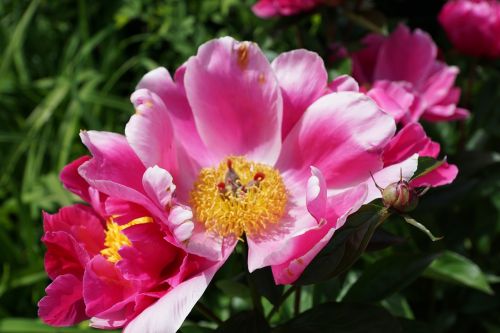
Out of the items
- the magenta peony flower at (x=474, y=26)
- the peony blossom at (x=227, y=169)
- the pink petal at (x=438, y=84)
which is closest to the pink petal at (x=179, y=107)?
the peony blossom at (x=227, y=169)

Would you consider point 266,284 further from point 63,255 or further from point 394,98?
point 394,98

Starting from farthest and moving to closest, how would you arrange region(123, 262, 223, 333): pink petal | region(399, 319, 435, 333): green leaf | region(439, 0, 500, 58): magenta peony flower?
region(439, 0, 500, 58): magenta peony flower
region(399, 319, 435, 333): green leaf
region(123, 262, 223, 333): pink petal

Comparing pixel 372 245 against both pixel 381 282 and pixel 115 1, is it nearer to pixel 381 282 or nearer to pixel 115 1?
pixel 381 282

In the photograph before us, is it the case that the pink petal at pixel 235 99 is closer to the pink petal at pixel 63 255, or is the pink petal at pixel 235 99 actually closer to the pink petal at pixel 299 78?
the pink petal at pixel 299 78

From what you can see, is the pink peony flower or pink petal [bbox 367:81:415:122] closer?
the pink peony flower

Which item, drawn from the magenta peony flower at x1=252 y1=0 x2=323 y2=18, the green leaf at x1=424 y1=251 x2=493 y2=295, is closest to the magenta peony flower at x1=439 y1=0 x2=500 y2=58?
the magenta peony flower at x1=252 y1=0 x2=323 y2=18

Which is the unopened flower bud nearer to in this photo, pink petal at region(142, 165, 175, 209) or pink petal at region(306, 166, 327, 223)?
pink petal at region(306, 166, 327, 223)

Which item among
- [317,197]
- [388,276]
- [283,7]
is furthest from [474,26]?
[317,197]
